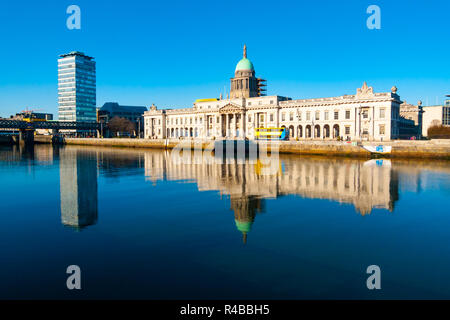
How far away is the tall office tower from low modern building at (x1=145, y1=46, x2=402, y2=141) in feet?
212

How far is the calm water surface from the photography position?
909cm

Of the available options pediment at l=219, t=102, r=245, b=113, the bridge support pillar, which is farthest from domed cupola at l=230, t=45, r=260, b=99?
the bridge support pillar

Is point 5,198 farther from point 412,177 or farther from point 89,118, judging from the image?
point 89,118

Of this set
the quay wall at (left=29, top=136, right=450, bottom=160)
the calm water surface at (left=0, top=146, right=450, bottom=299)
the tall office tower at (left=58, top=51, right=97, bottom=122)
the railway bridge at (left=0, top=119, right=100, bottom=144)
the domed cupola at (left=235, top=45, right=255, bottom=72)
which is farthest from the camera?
the tall office tower at (left=58, top=51, right=97, bottom=122)

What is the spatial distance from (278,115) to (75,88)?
4569 inches

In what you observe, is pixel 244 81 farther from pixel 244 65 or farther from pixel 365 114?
pixel 365 114

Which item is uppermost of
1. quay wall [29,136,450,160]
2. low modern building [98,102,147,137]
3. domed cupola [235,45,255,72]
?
domed cupola [235,45,255,72]

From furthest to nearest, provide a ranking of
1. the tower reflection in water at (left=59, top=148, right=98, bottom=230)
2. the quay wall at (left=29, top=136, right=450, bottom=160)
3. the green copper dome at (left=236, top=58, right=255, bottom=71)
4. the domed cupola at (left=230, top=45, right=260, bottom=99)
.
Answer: the green copper dome at (left=236, top=58, right=255, bottom=71), the domed cupola at (left=230, top=45, right=260, bottom=99), the quay wall at (left=29, top=136, right=450, bottom=160), the tower reflection in water at (left=59, top=148, right=98, bottom=230)

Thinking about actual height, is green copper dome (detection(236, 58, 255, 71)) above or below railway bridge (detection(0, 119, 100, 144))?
above

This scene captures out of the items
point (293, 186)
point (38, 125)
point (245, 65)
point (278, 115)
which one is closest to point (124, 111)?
point (38, 125)

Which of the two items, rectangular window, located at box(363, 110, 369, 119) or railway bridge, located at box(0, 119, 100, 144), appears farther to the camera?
railway bridge, located at box(0, 119, 100, 144)

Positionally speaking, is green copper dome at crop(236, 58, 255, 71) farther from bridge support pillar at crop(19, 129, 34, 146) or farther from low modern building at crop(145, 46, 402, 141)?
bridge support pillar at crop(19, 129, 34, 146)

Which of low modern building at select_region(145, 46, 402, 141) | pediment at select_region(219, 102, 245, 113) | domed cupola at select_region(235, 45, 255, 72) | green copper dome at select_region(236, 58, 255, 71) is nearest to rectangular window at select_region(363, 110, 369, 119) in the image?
low modern building at select_region(145, 46, 402, 141)

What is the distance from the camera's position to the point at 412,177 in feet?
99.1
